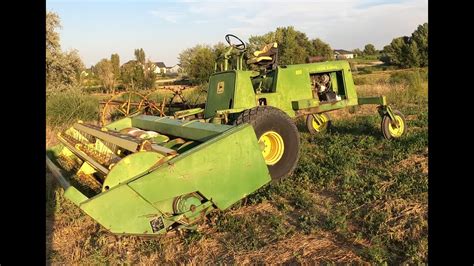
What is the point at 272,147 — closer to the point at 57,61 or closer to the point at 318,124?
the point at 318,124

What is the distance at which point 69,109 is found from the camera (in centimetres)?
1206

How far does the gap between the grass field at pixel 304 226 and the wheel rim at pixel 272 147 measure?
1.10 feet

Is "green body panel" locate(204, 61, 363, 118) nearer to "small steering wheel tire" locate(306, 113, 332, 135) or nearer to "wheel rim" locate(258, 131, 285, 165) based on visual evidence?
"wheel rim" locate(258, 131, 285, 165)

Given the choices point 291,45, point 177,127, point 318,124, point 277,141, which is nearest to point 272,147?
point 277,141

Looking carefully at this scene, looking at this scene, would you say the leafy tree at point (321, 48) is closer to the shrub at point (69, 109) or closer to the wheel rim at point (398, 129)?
the shrub at point (69, 109)

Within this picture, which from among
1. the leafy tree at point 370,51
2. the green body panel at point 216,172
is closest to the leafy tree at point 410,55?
the leafy tree at point 370,51

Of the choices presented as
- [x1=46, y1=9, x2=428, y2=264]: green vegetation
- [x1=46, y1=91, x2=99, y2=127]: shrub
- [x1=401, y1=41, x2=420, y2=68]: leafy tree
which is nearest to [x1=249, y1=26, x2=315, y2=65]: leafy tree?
[x1=401, y1=41, x2=420, y2=68]: leafy tree

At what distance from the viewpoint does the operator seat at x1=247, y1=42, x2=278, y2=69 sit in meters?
6.94

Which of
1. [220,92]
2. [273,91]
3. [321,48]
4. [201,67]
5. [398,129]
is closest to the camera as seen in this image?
[220,92]

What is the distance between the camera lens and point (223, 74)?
20.7 ft

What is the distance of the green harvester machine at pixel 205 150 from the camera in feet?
11.0

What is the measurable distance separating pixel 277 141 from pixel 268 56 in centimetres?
251
